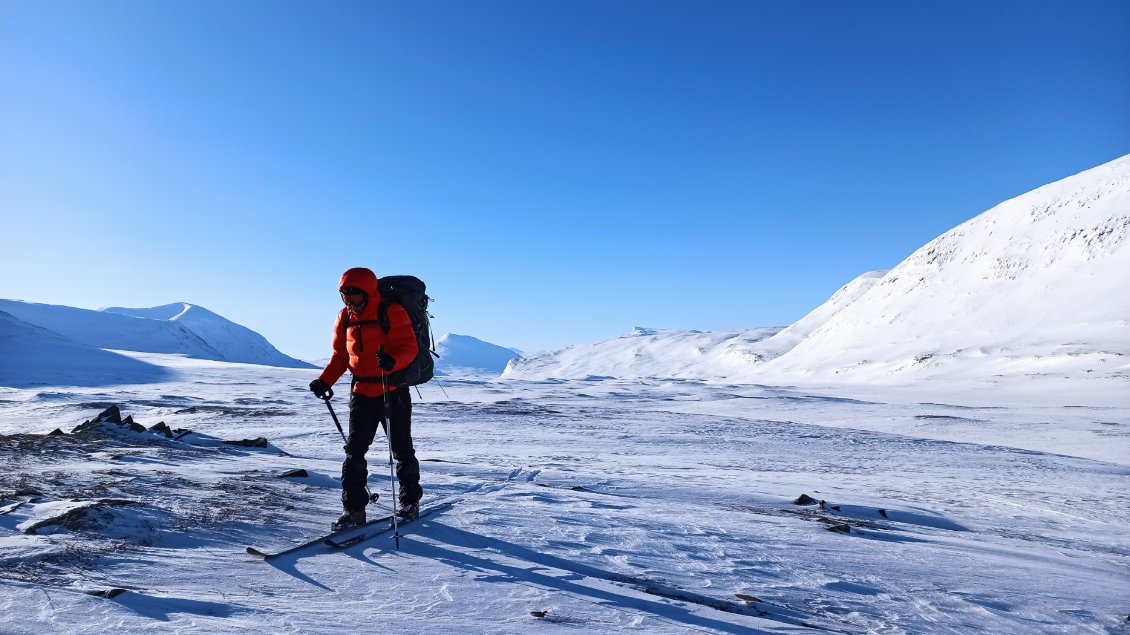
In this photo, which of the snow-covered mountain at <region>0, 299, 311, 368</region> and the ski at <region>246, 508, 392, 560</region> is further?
the snow-covered mountain at <region>0, 299, 311, 368</region>

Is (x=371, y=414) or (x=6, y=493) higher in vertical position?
(x=371, y=414)

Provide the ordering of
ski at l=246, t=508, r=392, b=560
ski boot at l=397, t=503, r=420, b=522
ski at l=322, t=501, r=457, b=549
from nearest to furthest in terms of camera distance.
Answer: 1. ski at l=246, t=508, r=392, b=560
2. ski at l=322, t=501, r=457, b=549
3. ski boot at l=397, t=503, r=420, b=522

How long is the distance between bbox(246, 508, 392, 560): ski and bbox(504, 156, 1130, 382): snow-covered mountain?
54.8 m

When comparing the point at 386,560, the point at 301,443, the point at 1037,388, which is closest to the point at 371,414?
the point at 386,560

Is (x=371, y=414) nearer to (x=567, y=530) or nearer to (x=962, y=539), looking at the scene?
(x=567, y=530)

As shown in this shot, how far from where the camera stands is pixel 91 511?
440 cm

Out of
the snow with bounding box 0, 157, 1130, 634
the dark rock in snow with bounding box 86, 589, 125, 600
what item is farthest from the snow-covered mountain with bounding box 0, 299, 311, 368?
the dark rock in snow with bounding box 86, 589, 125, 600

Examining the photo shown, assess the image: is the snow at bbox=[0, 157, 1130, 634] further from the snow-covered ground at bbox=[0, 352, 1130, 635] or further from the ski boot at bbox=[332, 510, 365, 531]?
the ski boot at bbox=[332, 510, 365, 531]

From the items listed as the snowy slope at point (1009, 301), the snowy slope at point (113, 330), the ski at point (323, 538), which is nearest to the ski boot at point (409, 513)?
the ski at point (323, 538)

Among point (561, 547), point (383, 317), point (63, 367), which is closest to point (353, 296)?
point (383, 317)

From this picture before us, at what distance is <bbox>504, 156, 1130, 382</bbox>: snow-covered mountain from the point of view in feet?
206

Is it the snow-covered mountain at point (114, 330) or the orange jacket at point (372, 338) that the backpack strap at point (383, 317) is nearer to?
the orange jacket at point (372, 338)

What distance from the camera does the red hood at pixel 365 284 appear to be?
5145mm

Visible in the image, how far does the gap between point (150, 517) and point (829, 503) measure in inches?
272
